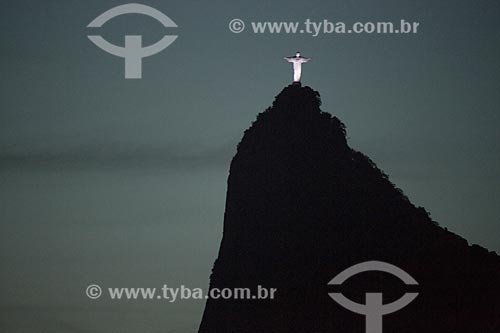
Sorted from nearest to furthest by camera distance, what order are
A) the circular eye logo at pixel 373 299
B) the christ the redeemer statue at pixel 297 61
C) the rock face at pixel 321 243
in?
the christ the redeemer statue at pixel 297 61 < the circular eye logo at pixel 373 299 < the rock face at pixel 321 243

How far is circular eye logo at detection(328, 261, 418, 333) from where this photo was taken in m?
11.3

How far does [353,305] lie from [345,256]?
183 cm

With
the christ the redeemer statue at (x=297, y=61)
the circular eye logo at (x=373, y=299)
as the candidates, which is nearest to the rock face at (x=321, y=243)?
the circular eye logo at (x=373, y=299)

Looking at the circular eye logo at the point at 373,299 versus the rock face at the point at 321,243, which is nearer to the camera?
the circular eye logo at the point at 373,299

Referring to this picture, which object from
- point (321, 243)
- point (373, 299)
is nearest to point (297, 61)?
point (373, 299)

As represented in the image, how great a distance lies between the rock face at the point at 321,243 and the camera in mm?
12266

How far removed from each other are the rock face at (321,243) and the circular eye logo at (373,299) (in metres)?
0.09

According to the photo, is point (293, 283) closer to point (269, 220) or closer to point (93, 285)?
point (269, 220)

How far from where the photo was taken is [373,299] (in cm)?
1198

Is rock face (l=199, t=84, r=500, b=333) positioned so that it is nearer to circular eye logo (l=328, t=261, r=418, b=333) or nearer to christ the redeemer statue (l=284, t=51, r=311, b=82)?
circular eye logo (l=328, t=261, r=418, b=333)

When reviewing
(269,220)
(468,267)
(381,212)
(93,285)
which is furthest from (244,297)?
(93,285)

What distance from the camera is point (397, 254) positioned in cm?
1372

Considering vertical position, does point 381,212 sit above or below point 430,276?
above

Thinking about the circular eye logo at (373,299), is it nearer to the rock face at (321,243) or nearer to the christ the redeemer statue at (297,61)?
the rock face at (321,243)
